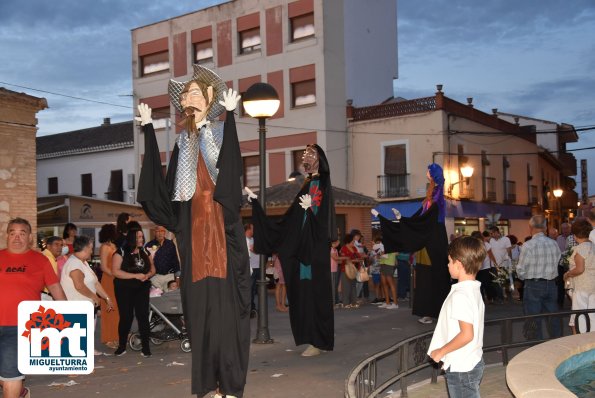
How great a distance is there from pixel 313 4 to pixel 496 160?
12.9 m

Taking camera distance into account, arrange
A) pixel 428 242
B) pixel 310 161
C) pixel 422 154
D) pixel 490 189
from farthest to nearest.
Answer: pixel 490 189 < pixel 422 154 < pixel 428 242 < pixel 310 161

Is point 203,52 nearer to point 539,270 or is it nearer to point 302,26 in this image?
point 302,26

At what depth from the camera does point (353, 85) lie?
33.4 metres

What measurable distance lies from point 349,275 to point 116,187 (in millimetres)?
28063

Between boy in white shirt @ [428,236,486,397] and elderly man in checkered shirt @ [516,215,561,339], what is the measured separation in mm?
4992

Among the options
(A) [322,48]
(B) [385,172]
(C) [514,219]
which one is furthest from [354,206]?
(C) [514,219]

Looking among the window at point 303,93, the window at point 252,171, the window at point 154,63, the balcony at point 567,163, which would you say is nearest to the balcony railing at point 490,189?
the window at point 303,93

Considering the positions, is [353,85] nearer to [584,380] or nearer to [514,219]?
[514,219]

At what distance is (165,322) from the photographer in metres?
10.6

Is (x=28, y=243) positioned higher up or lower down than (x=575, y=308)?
higher up

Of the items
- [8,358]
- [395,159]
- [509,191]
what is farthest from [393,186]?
[8,358]

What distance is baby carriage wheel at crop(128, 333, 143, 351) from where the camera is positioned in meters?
10.4

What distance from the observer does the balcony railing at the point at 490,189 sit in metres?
Result: 36.3

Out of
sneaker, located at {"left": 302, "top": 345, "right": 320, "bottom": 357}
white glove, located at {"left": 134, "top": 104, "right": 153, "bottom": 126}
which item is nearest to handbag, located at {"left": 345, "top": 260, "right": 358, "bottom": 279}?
sneaker, located at {"left": 302, "top": 345, "right": 320, "bottom": 357}
